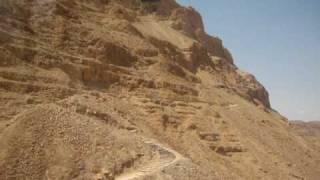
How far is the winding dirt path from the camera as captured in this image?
55.1 ft

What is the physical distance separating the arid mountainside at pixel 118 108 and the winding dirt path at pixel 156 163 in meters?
0.05

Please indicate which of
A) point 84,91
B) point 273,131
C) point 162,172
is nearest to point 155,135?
point 84,91

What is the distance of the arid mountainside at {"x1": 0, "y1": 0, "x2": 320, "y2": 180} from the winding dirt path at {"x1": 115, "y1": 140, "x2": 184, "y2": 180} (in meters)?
0.05

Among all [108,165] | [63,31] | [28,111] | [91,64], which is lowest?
[108,165]

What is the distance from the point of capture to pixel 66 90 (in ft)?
70.9

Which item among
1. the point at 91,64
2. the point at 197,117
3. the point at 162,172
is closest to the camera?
the point at 162,172

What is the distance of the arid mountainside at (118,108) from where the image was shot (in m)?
16.8

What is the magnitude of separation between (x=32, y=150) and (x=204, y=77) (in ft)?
76.1

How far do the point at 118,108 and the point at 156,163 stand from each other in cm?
595

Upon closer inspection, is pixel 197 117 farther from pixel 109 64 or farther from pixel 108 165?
pixel 108 165

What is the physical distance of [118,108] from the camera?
23.5m

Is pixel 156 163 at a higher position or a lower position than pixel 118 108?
lower

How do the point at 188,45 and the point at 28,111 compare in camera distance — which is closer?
the point at 28,111

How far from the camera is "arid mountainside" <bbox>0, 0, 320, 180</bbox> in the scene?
16.8 m
